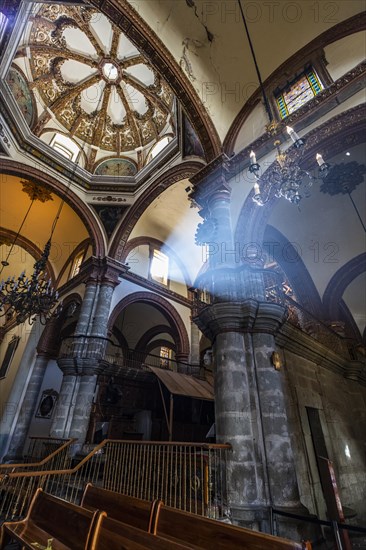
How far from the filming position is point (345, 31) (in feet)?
21.7

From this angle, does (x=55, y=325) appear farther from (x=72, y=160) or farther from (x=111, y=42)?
(x=111, y=42)

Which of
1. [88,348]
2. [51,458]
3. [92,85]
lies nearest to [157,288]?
[88,348]

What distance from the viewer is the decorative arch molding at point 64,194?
36.8ft

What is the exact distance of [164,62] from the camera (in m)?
7.55

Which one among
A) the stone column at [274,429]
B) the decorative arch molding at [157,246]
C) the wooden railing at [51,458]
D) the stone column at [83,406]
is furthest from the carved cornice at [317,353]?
the decorative arch molding at [157,246]

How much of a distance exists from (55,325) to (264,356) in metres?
12.2

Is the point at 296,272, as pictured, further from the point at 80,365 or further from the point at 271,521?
the point at 80,365

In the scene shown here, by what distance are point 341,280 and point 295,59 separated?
7.25 meters

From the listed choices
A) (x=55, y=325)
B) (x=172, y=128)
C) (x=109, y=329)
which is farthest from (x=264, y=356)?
(x=55, y=325)

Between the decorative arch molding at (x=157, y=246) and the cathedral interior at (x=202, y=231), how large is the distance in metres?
0.13

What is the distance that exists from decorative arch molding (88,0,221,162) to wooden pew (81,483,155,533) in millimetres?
7710

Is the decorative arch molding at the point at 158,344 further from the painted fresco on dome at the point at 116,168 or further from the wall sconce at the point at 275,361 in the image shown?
the wall sconce at the point at 275,361

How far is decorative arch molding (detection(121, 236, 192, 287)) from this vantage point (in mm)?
12980

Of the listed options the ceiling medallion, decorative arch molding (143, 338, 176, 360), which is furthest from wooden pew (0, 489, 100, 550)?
the ceiling medallion
